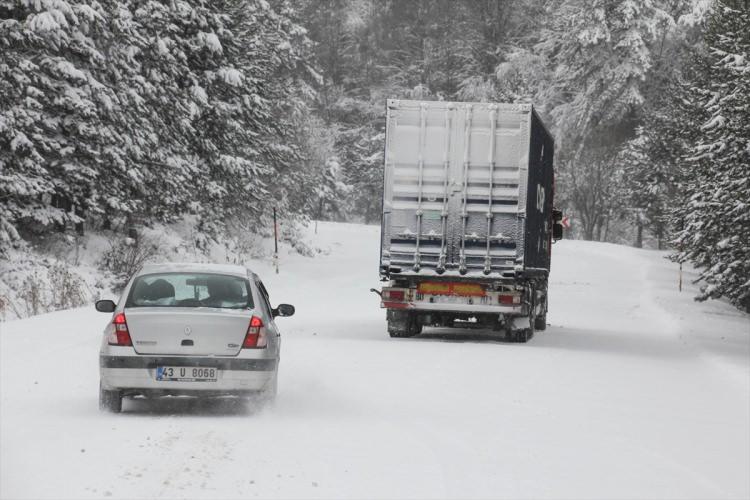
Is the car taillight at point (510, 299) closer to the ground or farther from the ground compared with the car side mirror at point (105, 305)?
closer to the ground

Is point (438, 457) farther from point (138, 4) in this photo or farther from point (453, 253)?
point (138, 4)

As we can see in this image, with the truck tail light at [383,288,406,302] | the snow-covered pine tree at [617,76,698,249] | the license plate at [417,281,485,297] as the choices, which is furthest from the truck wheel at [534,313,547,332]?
the snow-covered pine tree at [617,76,698,249]

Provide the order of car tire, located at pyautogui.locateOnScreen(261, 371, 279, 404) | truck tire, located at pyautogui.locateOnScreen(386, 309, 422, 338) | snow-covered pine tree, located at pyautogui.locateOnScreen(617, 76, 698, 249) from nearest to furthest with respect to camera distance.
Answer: car tire, located at pyautogui.locateOnScreen(261, 371, 279, 404) → truck tire, located at pyautogui.locateOnScreen(386, 309, 422, 338) → snow-covered pine tree, located at pyautogui.locateOnScreen(617, 76, 698, 249)

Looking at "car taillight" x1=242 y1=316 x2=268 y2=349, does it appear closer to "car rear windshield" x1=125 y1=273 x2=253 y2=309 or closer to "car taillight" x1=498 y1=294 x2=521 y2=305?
"car rear windshield" x1=125 y1=273 x2=253 y2=309

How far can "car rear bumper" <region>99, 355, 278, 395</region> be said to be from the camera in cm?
1077

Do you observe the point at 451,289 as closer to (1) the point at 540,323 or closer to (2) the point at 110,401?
(1) the point at 540,323

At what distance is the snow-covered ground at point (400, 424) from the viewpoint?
27.3 feet

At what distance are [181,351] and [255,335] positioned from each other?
0.69 metres

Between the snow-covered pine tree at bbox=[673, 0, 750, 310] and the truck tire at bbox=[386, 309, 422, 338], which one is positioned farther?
the snow-covered pine tree at bbox=[673, 0, 750, 310]

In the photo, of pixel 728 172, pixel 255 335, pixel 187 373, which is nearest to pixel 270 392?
pixel 255 335

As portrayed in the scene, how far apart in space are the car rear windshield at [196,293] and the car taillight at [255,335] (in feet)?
0.95

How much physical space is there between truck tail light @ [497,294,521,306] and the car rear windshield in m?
8.07

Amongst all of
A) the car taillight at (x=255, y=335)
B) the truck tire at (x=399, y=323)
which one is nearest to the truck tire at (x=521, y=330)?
the truck tire at (x=399, y=323)

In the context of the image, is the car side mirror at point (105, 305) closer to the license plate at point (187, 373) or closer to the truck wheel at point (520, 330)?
the license plate at point (187, 373)
